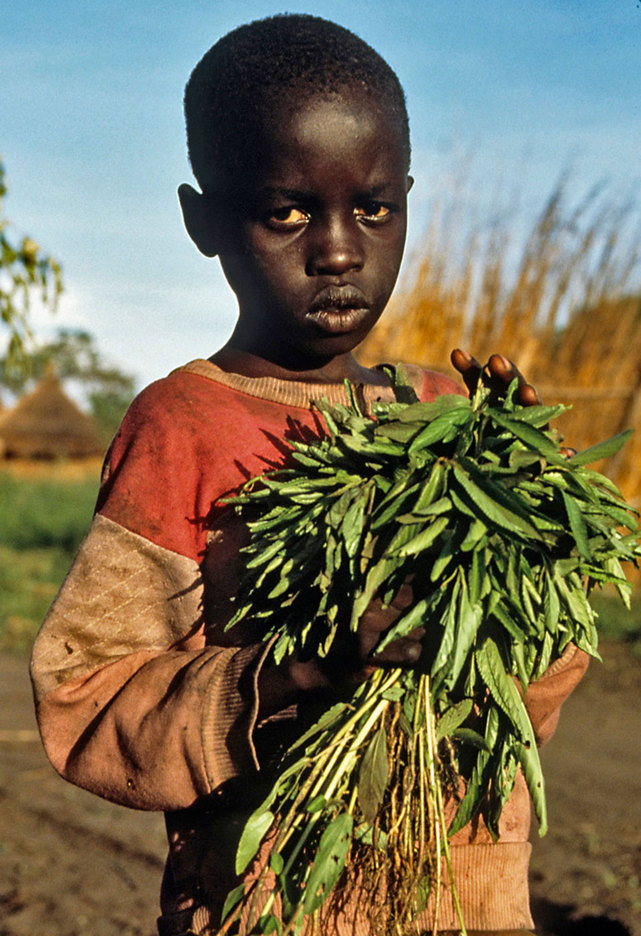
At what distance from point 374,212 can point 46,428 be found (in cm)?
3370

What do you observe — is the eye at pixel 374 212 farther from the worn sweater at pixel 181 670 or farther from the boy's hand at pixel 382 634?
the boy's hand at pixel 382 634

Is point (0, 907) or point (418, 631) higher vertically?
point (418, 631)

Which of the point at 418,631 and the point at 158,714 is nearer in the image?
the point at 418,631

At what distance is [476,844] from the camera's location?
1.50 m

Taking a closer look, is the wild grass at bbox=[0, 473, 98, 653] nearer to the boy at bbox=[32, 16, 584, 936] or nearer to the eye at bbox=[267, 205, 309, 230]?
the boy at bbox=[32, 16, 584, 936]

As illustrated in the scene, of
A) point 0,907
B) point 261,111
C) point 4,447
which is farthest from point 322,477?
point 4,447

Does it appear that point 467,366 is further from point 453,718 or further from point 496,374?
point 453,718

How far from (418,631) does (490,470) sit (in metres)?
0.23

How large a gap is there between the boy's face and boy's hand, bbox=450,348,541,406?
18 centimetres

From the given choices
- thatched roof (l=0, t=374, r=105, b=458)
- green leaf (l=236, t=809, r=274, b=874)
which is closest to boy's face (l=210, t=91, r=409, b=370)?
green leaf (l=236, t=809, r=274, b=874)

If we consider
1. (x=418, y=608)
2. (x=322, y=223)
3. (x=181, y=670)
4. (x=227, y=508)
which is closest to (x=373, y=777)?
(x=418, y=608)

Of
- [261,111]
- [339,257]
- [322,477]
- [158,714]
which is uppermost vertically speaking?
[261,111]

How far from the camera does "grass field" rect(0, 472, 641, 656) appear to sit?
7046 millimetres

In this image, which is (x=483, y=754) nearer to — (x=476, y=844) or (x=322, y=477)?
(x=476, y=844)
